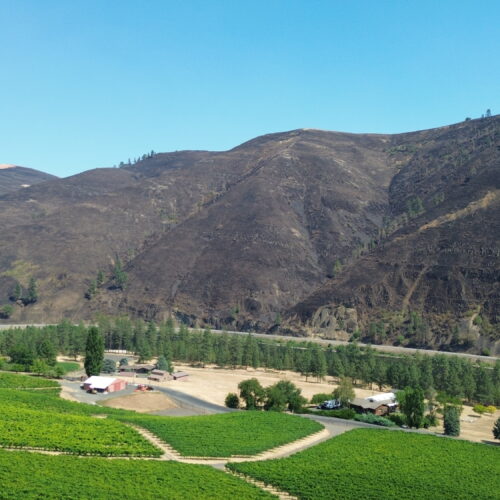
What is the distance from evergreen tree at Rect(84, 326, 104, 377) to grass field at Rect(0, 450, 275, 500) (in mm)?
49160

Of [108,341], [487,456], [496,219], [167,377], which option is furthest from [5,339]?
[496,219]

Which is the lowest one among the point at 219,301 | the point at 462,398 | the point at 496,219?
the point at 462,398

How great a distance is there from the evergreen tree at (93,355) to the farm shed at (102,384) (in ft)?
21.5

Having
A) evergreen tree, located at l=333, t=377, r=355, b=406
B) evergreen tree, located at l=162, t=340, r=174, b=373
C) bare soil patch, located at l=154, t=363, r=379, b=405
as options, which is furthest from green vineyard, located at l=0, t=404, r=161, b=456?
evergreen tree, located at l=162, t=340, r=174, b=373

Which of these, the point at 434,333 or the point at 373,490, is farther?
the point at 434,333

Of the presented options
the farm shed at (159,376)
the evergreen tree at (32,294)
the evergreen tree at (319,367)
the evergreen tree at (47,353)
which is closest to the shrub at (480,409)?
the evergreen tree at (319,367)

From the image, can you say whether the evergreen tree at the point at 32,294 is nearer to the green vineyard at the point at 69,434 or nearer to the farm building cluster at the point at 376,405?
the green vineyard at the point at 69,434

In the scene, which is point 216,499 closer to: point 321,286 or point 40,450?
point 40,450

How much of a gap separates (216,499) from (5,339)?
94.9 m

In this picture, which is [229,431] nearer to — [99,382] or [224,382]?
[99,382]

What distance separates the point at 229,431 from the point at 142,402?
937 inches

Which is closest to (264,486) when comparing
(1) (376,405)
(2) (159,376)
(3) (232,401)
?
(3) (232,401)

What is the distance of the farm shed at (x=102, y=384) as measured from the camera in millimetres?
86750

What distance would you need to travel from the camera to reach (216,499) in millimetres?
40375
